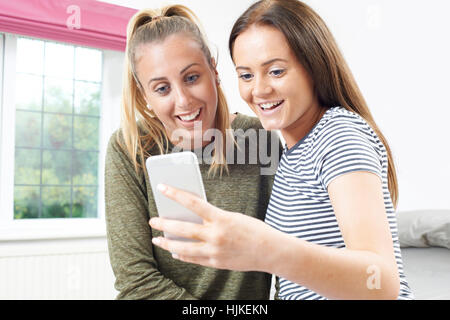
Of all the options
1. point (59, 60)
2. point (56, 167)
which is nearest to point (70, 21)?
point (59, 60)

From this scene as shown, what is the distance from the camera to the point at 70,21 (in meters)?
2.25

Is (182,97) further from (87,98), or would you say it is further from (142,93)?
(87,98)

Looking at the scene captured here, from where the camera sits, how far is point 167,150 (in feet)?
3.10

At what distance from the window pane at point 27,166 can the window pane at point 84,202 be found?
249 mm

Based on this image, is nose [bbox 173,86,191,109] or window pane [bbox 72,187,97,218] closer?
nose [bbox 173,86,191,109]

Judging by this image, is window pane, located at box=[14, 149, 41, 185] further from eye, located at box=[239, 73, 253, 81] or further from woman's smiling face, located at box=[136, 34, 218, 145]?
eye, located at box=[239, 73, 253, 81]

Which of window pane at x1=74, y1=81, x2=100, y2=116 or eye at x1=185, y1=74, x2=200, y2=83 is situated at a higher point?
window pane at x1=74, y1=81, x2=100, y2=116

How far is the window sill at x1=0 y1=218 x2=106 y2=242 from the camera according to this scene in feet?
7.25

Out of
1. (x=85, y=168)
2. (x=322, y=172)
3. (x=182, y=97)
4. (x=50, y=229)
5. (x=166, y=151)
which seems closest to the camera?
(x=322, y=172)

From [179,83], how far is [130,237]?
329mm

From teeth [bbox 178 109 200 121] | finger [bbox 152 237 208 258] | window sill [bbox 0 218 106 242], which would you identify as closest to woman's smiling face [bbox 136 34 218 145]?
teeth [bbox 178 109 200 121]

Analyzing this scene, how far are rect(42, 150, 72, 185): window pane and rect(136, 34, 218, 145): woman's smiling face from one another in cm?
187

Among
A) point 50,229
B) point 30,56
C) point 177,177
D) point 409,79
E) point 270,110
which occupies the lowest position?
point 50,229

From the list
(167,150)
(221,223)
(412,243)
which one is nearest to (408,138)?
(412,243)
